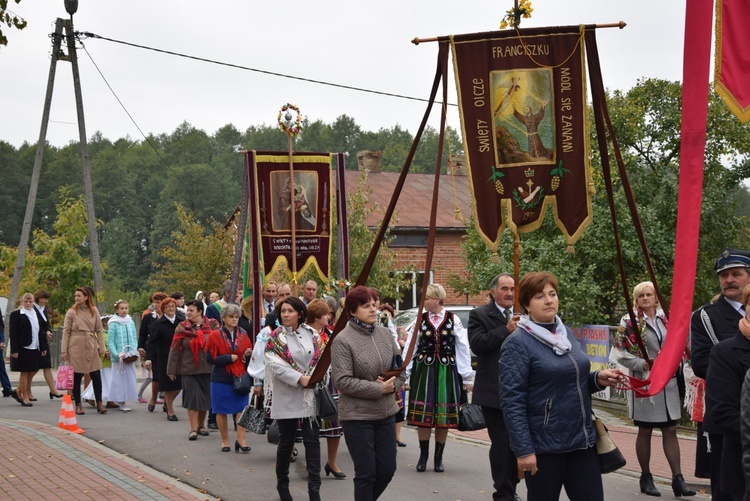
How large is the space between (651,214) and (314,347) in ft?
40.2

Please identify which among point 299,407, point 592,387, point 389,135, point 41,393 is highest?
point 389,135

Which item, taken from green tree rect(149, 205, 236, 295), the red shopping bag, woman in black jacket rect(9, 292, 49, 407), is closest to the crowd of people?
the red shopping bag

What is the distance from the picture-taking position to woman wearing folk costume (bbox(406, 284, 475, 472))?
10.2 metres

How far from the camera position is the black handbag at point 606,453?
566cm

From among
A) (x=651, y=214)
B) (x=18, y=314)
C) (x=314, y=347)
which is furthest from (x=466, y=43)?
(x=651, y=214)

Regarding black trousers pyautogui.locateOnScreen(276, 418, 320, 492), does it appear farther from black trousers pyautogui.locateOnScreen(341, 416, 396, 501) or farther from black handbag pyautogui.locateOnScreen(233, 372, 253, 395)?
black handbag pyautogui.locateOnScreen(233, 372, 253, 395)

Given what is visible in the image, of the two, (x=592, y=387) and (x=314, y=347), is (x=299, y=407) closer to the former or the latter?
(x=314, y=347)

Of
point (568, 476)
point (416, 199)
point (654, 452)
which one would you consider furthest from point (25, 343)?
point (416, 199)

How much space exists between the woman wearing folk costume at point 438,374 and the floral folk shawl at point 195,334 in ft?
9.63

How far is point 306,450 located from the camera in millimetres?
8695

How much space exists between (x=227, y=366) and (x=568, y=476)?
263 inches

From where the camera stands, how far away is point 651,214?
19672 mm

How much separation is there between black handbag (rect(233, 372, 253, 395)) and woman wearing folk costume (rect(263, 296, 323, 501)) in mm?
2660

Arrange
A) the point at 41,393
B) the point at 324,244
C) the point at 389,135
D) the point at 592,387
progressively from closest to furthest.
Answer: the point at 592,387
the point at 324,244
the point at 41,393
the point at 389,135
